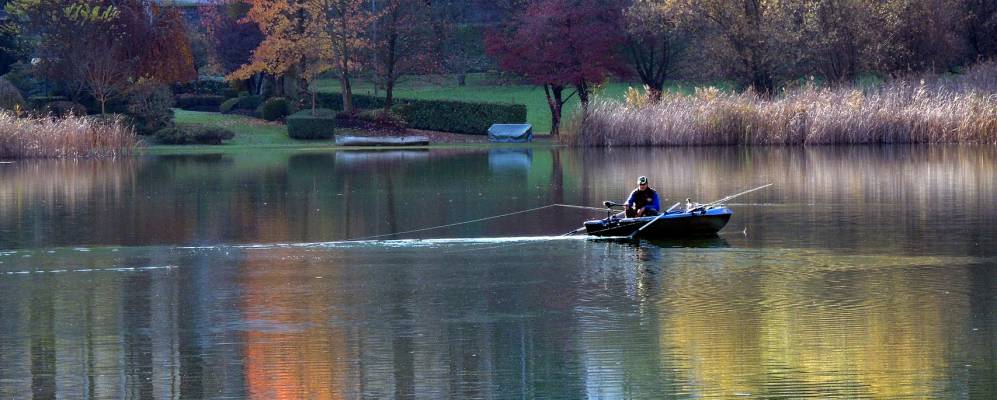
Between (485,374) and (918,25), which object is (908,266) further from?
(918,25)

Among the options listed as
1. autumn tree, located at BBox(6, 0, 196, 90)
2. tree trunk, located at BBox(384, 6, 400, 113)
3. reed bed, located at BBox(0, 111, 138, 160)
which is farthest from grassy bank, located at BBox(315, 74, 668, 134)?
reed bed, located at BBox(0, 111, 138, 160)

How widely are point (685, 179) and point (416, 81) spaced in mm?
46120

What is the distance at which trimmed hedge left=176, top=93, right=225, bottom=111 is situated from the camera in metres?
76.8

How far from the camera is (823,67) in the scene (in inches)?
2530

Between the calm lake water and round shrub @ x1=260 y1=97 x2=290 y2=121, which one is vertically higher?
round shrub @ x1=260 y1=97 x2=290 y2=121

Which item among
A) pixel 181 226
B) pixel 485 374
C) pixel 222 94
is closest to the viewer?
pixel 485 374

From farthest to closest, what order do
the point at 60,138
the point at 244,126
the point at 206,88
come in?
the point at 206,88 < the point at 244,126 < the point at 60,138

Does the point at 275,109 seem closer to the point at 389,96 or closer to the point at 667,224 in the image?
the point at 389,96

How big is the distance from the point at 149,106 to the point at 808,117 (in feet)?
90.3

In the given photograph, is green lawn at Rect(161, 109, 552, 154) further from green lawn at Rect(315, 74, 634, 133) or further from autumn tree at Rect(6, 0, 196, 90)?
green lawn at Rect(315, 74, 634, 133)

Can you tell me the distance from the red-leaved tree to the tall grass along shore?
5.03m

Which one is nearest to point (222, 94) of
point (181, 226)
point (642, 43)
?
point (642, 43)

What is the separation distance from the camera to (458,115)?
6606cm

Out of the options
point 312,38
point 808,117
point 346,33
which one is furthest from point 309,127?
point 808,117
